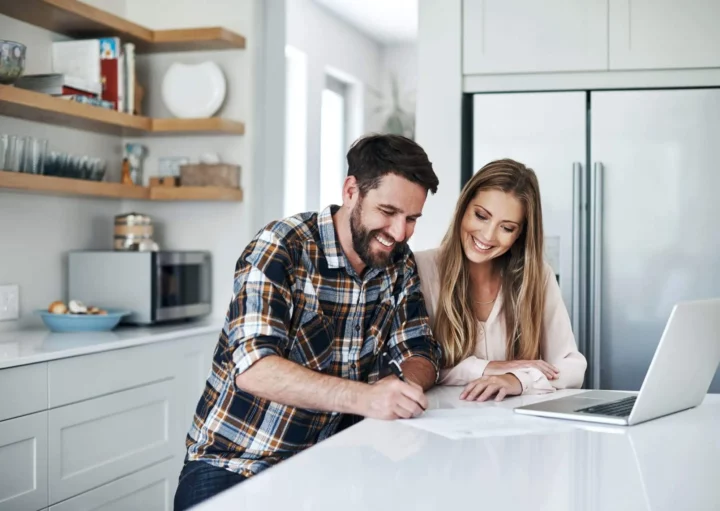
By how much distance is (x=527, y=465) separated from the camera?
129cm

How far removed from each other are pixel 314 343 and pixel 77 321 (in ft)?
5.01

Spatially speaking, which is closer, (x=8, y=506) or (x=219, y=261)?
(x=8, y=506)

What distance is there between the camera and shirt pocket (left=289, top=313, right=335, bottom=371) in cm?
187

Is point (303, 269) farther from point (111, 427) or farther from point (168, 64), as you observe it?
point (168, 64)

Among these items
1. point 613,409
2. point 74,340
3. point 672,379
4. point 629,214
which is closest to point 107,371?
point 74,340

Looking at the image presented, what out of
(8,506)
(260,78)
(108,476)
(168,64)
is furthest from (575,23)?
(8,506)

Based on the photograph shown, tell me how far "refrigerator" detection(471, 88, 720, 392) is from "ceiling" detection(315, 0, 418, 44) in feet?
10.5

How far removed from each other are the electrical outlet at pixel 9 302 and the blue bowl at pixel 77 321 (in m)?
0.12

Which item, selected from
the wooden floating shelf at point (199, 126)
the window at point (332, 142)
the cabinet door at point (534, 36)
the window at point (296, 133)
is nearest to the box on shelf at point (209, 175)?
the wooden floating shelf at point (199, 126)

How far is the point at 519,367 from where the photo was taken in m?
2.07

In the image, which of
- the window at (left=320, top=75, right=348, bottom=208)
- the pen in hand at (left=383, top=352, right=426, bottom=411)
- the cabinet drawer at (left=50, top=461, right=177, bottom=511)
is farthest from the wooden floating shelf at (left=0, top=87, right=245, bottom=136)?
the window at (left=320, top=75, right=348, bottom=208)

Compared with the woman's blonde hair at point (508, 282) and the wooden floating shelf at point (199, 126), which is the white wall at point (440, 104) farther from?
the woman's blonde hair at point (508, 282)

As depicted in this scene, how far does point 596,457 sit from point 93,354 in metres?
1.86

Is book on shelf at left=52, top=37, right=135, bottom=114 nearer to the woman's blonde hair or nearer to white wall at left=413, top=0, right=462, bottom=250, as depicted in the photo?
white wall at left=413, top=0, right=462, bottom=250
